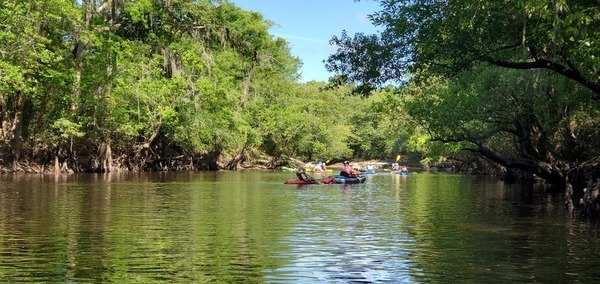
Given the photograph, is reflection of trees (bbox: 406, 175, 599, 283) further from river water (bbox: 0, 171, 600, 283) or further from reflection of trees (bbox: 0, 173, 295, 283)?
reflection of trees (bbox: 0, 173, 295, 283)

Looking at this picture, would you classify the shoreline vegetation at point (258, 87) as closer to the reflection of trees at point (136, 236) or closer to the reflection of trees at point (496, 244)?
the reflection of trees at point (496, 244)

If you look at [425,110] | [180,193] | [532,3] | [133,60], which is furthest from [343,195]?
[133,60]

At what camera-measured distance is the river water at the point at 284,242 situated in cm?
1102

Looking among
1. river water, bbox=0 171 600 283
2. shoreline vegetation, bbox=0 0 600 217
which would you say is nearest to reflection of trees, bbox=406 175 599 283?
river water, bbox=0 171 600 283

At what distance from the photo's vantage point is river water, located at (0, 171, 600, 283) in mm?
11023

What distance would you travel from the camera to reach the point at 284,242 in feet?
48.6

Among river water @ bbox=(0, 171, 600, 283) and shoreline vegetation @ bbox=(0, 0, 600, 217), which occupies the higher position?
shoreline vegetation @ bbox=(0, 0, 600, 217)

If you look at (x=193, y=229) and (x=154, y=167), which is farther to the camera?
(x=154, y=167)

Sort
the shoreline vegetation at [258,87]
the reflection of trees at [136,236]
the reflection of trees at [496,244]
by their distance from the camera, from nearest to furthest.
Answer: the reflection of trees at [136,236], the reflection of trees at [496,244], the shoreline vegetation at [258,87]

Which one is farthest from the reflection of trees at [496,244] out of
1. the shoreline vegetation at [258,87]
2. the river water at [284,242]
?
the shoreline vegetation at [258,87]

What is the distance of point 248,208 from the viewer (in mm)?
23109

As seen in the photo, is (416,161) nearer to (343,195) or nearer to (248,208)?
(343,195)

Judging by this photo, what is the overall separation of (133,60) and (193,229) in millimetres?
33561

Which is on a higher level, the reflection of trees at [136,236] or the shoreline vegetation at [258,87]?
the shoreline vegetation at [258,87]
